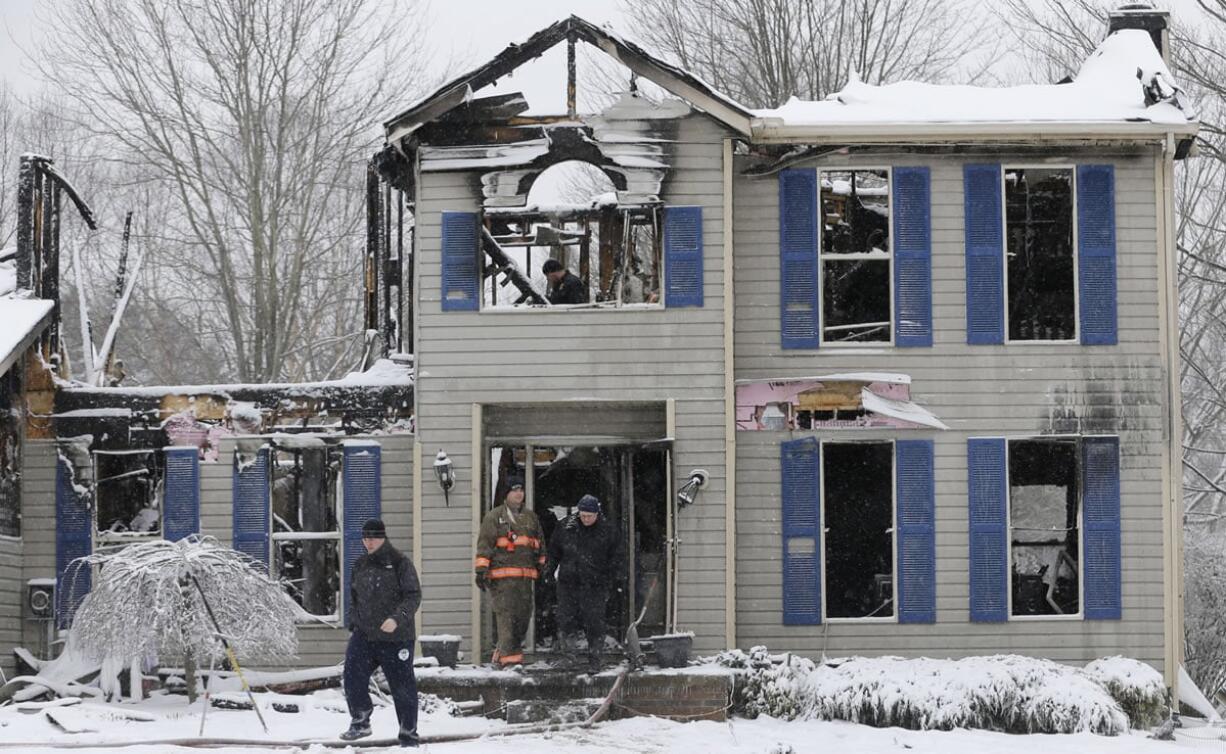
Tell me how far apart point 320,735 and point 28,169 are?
26.5ft

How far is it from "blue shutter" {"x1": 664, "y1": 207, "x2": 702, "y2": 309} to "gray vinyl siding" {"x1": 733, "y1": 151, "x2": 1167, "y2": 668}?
62 centimetres

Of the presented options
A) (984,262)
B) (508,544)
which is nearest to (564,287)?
(508,544)

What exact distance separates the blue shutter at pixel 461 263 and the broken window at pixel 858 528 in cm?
397

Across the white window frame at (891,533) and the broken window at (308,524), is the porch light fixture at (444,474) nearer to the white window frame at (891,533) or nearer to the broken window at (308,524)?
the broken window at (308,524)

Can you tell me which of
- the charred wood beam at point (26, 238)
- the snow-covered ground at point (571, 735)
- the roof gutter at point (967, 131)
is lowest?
the snow-covered ground at point (571, 735)

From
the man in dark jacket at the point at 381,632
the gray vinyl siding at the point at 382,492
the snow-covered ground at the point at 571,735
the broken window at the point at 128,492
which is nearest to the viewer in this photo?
the man in dark jacket at the point at 381,632

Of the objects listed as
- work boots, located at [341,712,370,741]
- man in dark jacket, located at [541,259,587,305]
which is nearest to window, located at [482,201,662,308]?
man in dark jacket, located at [541,259,587,305]

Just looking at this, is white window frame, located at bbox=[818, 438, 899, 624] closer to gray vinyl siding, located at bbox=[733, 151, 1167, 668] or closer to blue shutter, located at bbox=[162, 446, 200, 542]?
gray vinyl siding, located at bbox=[733, 151, 1167, 668]

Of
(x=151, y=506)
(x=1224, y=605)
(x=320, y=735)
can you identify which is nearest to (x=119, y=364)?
(x=151, y=506)

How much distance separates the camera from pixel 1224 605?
2228 centimetres

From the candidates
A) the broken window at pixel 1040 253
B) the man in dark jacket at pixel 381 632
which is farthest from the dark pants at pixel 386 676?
the broken window at pixel 1040 253

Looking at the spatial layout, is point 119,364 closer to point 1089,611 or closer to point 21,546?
point 21,546

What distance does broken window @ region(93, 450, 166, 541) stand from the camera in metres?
18.5

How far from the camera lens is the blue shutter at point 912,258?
17.9 m
